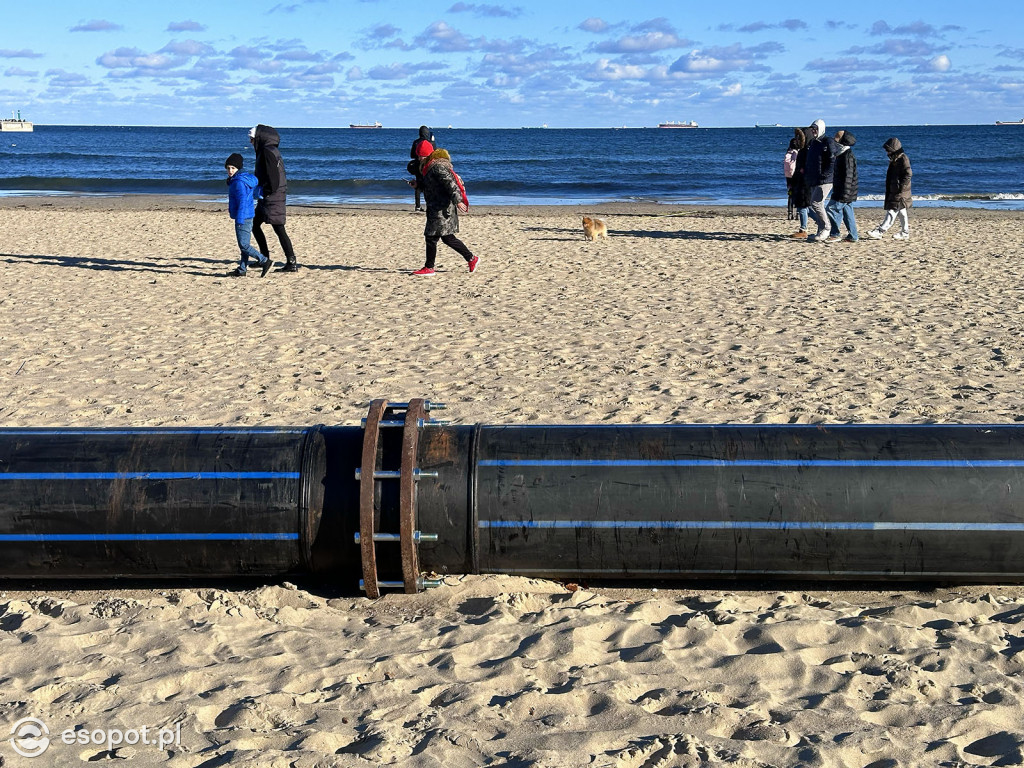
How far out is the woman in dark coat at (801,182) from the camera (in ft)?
49.9

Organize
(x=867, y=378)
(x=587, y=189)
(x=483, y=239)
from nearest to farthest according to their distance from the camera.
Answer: (x=867, y=378)
(x=483, y=239)
(x=587, y=189)

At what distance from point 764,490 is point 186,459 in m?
2.24

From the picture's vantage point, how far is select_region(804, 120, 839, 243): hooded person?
1388cm

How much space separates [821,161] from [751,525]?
448 inches

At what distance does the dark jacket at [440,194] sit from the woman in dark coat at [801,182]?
6.36 meters

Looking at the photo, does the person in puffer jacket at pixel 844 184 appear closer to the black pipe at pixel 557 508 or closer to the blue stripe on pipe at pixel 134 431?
the black pipe at pixel 557 508


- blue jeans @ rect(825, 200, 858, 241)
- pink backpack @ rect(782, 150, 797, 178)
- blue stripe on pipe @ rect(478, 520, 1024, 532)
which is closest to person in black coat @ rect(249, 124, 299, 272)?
blue jeans @ rect(825, 200, 858, 241)

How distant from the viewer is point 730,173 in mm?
43406

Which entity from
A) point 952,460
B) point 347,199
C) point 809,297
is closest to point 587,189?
point 347,199

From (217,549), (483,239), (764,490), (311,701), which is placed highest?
(483,239)

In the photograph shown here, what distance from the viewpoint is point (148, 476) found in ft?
12.5

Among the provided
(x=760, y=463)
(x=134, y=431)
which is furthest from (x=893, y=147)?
(x=134, y=431)

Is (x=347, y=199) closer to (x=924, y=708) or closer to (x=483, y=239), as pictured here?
(x=483, y=239)

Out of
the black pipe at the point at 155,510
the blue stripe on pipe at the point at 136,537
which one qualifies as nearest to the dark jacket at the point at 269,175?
the black pipe at the point at 155,510
